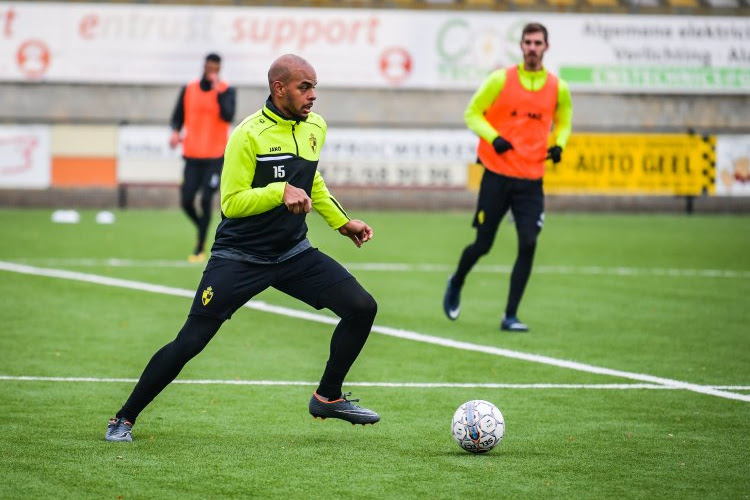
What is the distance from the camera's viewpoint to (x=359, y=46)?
3139 cm

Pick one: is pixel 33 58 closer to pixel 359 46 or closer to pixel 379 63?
pixel 359 46

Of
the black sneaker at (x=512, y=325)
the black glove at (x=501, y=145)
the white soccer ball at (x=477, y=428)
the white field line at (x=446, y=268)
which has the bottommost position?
the white field line at (x=446, y=268)

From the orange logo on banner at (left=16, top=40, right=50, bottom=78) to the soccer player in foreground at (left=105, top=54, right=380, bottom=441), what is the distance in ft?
81.7

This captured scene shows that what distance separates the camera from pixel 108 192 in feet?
90.0

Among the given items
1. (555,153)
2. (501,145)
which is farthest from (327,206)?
(555,153)

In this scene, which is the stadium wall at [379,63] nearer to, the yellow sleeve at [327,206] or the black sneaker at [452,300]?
the black sneaker at [452,300]

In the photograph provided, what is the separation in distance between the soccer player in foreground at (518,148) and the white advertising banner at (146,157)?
16203mm

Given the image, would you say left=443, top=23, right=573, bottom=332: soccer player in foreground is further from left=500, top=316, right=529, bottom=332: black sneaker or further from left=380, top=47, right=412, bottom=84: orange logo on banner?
left=380, top=47, right=412, bottom=84: orange logo on banner

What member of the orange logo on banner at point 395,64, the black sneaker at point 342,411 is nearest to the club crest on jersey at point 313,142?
the black sneaker at point 342,411

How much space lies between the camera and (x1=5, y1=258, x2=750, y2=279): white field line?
16.0 metres

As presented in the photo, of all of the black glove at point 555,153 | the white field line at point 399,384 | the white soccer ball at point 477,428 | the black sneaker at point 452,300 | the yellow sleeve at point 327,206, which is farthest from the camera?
the black sneaker at point 452,300

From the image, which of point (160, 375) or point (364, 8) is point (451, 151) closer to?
point (364, 8)

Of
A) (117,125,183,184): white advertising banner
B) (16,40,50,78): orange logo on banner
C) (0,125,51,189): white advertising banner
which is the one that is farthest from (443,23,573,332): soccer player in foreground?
(16,40,50,78): orange logo on banner

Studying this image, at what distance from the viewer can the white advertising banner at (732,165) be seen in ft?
91.8
